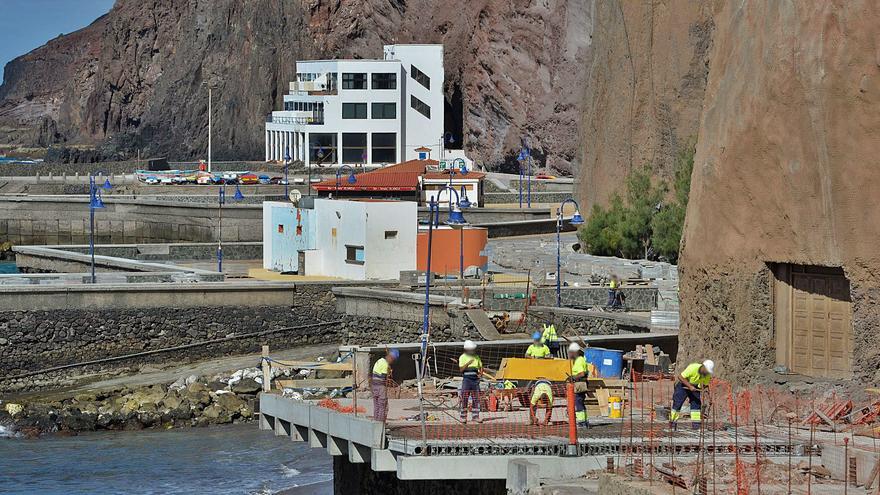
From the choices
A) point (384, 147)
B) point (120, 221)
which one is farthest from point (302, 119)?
point (120, 221)

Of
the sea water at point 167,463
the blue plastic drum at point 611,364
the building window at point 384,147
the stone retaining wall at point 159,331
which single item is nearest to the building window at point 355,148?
the building window at point 384,147

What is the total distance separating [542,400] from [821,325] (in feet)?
11.3

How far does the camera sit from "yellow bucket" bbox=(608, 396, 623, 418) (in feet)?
66.3

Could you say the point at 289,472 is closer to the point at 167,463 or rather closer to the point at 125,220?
the point at 167,463

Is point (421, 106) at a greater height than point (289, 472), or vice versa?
point (421, 106)

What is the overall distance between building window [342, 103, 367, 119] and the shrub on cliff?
54.3 metres

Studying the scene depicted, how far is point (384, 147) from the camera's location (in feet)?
341

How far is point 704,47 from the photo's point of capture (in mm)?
47281

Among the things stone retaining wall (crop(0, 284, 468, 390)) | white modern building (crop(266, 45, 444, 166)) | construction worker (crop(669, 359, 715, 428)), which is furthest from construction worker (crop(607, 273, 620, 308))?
white modern building (crop(266, 45, 444, 166))

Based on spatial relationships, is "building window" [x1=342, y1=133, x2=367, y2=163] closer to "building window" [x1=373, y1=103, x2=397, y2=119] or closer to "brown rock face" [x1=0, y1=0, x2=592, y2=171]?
"building window" [x1=373, y1=103, x2=397, y2=119]

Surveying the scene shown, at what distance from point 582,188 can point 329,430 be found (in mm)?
36416

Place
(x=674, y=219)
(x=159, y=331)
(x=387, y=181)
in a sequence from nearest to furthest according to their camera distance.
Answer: (x=159, y=331) → (x=674, y=219) → (x=387, y=181)

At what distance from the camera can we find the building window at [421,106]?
4178 inches

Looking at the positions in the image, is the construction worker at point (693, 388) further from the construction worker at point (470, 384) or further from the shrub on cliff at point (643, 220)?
the shrub on cliff at point (643, 220)
